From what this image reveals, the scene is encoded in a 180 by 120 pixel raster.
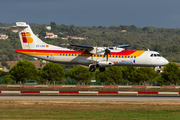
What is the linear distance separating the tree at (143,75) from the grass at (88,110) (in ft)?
208

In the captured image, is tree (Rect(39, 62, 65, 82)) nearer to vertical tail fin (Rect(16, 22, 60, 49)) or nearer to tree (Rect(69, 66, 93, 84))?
tree (Rect(69, 66, 93, 84))

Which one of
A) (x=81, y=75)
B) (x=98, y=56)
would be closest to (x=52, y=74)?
(x=81, y=75)

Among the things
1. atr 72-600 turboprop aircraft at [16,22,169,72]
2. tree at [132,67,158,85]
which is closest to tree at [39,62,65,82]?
tree at [132,67,158,85]

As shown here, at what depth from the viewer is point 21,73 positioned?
107812mm

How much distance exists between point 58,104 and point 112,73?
6853 cm

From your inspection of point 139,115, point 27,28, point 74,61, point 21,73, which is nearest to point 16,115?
point 139,115

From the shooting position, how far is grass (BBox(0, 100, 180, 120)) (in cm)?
3416

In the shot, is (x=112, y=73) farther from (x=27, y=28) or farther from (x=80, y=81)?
(x=27, y=28)

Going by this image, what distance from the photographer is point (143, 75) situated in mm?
107000

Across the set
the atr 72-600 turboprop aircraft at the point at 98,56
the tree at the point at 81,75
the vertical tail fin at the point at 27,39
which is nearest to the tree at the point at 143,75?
the tree at the point at 81,75

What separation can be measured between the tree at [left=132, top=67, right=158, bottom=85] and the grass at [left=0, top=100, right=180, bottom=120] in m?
63.3

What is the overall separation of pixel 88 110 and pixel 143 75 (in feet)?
235

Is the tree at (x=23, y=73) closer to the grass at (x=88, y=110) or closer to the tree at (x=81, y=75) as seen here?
the tree at (x=81, y=75)

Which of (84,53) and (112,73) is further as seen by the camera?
(112,73)
